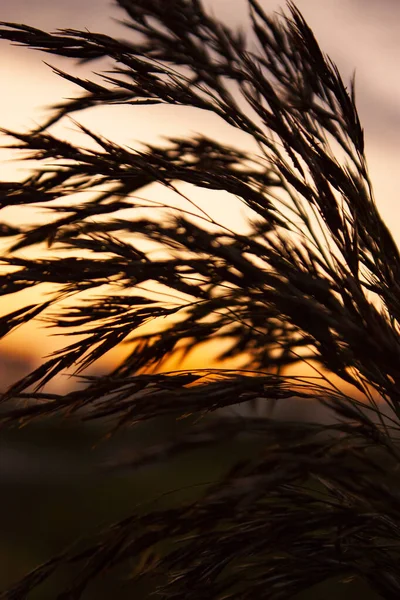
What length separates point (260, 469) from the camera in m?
1.40

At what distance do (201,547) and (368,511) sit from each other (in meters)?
0.34

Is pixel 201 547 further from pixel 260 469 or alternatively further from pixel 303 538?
pixel 260 469

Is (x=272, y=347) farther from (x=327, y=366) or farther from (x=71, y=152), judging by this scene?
(x=71, y=152)

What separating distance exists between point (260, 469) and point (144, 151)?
2.66 ft

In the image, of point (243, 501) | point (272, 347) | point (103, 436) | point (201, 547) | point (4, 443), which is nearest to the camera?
point (243, 501)

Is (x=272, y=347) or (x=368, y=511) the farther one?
(x=272, y=347)

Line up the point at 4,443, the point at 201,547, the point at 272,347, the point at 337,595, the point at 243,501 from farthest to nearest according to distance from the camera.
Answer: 1. the point at 4,443
2. the point at 337,595
3. the point at 272,347
4. the point at 201,547
5. the point at 243,501

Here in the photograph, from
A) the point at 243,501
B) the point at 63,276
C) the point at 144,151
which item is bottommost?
the point at 243,501

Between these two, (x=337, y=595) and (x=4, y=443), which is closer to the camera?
(x=337, y=595)

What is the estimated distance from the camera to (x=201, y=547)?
171 centimetres

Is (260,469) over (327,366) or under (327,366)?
under

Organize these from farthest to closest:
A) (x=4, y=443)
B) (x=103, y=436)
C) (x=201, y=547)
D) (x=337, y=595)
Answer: (x=4, y=443)
(x=337, y=595)
(x=201, y=547)
(x=103, y=436)

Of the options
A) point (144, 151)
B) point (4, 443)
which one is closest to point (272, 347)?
point (144, 151)

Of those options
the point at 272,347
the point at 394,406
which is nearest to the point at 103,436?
the point at 272,347
